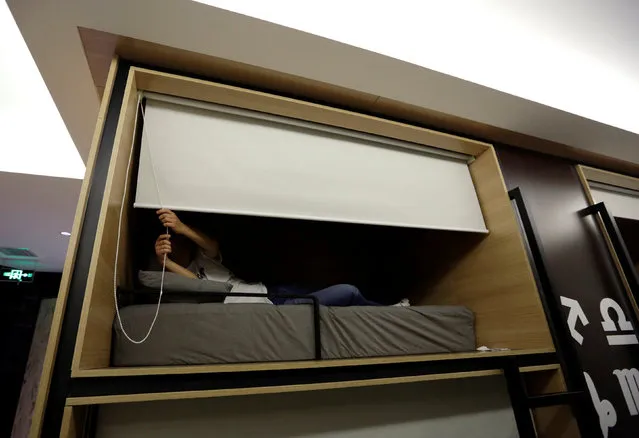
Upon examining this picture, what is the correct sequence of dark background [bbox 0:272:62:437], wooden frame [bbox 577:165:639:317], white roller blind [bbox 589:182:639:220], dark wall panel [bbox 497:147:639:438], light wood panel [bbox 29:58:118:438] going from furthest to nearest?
dark background [bbox 0:272:62:437] < white roller blind [bbox 589:182:639:220] < wooden frame [bbox 577:165:639:317] < dark wall panel [bbox 497:147:639:438] < light wood panel [bbox 29:58:118:438]

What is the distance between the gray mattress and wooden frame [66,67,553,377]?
0.11 metres

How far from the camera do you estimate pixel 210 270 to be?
1.63 meters

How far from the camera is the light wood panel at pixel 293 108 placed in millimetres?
1209

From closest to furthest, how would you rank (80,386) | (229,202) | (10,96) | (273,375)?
(80,386) < (273,375) < (229,202) < (10,96)

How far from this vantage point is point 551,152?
1996 millimetres

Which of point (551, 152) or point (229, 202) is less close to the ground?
point (551, 152)

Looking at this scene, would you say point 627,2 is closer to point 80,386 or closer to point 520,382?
point 520,382

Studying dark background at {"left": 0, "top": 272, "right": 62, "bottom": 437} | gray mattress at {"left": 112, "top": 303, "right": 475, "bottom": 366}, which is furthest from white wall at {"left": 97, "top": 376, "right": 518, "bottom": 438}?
dark background at {"left": 0, "top": 272, "right": 62, "bottom": 437}

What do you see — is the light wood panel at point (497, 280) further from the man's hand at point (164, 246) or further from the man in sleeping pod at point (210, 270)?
the man's hand at point (164, 246)

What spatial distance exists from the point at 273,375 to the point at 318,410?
0.34 m

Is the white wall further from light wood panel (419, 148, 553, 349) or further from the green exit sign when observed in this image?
the green exit sign

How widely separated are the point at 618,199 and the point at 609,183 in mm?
140

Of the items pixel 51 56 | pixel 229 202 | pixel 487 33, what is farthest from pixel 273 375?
pixel 487 33

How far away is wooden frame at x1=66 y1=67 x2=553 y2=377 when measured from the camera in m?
0.87
